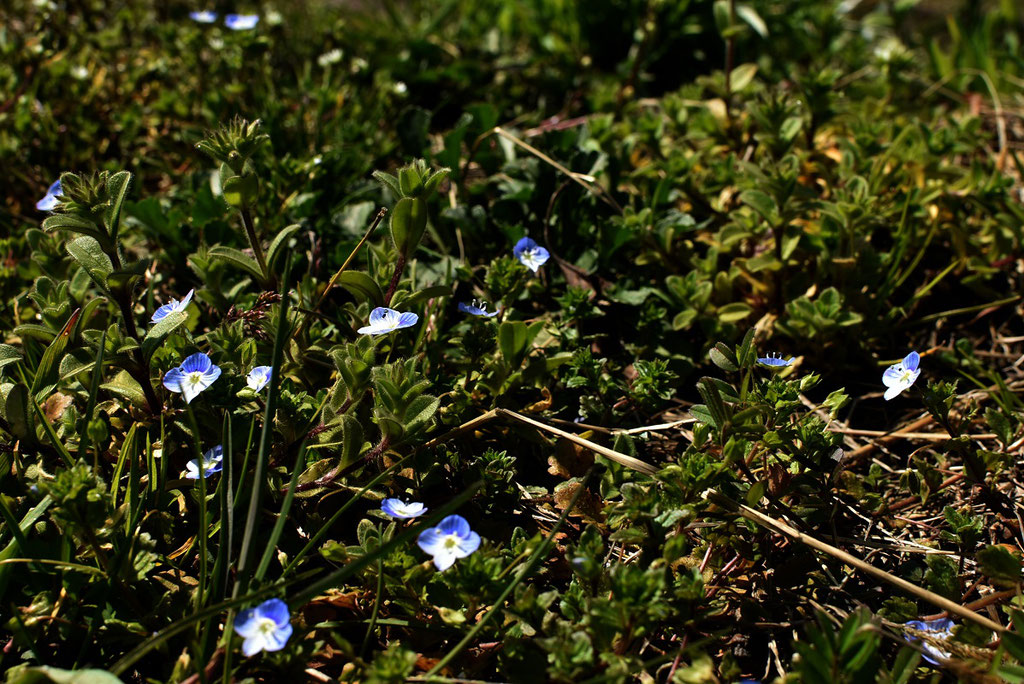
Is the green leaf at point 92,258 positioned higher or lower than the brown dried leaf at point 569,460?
higher

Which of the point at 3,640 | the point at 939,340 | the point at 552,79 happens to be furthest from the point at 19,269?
the point at 939,340

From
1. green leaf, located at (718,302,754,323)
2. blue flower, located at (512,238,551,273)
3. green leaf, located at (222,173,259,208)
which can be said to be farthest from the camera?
green leaf, located at (718,302,754,323)

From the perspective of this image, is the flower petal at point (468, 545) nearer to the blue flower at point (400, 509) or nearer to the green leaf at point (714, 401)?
the blue flower at point (400, 509)

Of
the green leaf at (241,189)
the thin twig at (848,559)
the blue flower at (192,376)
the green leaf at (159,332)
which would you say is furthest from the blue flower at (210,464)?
the thin twig at (848,559)

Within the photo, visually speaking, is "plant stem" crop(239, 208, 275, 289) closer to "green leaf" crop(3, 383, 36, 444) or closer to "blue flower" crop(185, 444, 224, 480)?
"blue flower" crop(185, 444, 224, 480)

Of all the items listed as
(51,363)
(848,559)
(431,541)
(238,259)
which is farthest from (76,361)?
(848,559)

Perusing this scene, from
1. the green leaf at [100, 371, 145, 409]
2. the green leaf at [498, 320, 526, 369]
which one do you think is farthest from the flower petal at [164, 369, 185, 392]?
the green leaf at [498, 320, 526, 369]
